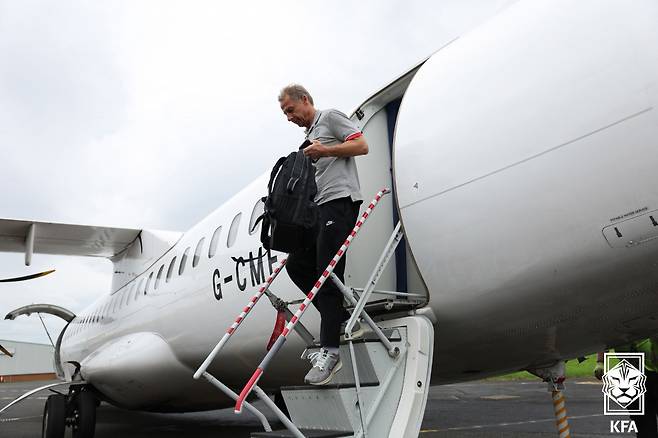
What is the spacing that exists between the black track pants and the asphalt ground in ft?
15.9

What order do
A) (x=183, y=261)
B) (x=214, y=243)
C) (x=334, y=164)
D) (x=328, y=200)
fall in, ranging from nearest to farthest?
(x=328, y=200) < (x=334, y=164) < (x=214, y=243) < (x=183, y=261)

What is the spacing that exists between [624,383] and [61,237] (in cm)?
862

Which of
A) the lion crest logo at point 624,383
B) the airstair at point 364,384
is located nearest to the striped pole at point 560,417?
the lion crest logo at point 624,383

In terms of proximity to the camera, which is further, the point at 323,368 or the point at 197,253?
the point at 197,253

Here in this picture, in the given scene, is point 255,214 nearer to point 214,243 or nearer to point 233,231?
point 233,231

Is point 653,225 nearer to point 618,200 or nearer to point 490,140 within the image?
point 618,200

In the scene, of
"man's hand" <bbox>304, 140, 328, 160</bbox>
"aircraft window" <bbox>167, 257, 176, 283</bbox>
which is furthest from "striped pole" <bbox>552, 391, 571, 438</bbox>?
"aircraft window" <bbox>167, 257, 176, 283</bbox>

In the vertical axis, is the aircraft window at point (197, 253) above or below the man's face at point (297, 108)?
below

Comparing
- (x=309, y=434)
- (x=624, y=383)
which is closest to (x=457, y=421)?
(x=624, y=383)

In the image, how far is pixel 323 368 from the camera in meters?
3.16

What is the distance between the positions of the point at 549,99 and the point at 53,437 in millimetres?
7665

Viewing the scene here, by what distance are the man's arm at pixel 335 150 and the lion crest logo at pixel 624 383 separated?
2.87 m

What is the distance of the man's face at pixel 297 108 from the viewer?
12.4 feet

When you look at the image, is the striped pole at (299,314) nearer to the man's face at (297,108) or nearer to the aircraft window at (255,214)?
the man's face at (297,108)
